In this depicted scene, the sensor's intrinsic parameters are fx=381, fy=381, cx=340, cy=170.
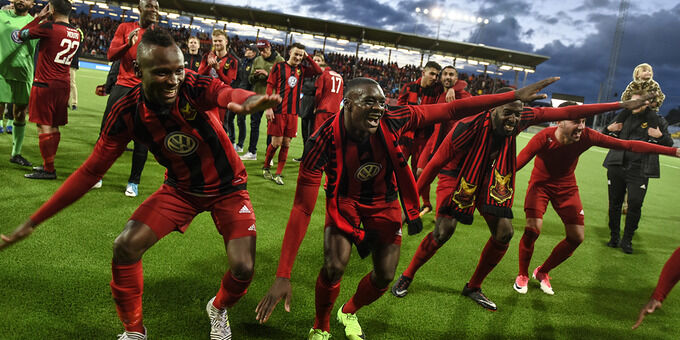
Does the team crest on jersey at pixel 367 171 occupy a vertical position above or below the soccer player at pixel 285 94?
below

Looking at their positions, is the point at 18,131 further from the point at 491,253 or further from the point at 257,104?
the point at 491,253

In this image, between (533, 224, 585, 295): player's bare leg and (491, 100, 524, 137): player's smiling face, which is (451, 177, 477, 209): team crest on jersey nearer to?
(491, 100, 524, 137): player's smiling face

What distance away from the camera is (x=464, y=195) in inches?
132

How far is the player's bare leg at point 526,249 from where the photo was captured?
382 centimetres

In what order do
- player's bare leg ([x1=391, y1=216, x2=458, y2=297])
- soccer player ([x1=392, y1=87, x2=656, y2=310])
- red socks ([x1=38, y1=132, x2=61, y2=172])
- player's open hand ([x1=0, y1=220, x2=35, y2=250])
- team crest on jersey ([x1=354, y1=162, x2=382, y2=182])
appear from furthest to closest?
red socks ([x1=38, y1=132, x2=61, y2=172]), player's bare leg ([x1=391, y1=216, x2=458, y2=297]), soccer player ([x1=392, y1=87, x2=656, y2=310]), team crest on jersey ([x1=354, y1=162, x2=382, y2=182]), player's open hand ([x1=0, y1=220, x2=35, y2=250])

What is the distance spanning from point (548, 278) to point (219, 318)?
11.1 feet

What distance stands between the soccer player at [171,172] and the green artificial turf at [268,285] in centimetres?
50

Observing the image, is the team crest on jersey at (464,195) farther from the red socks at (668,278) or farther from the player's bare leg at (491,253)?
the red socks at (668,278)

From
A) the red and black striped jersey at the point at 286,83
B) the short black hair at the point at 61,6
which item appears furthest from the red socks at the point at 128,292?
the red and black striped jersey at the point at 286,83

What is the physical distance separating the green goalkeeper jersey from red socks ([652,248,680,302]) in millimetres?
7800

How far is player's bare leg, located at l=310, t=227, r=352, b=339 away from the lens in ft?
8.07

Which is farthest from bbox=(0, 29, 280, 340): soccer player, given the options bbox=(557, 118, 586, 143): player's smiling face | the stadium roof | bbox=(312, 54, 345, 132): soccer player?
the stadium roof

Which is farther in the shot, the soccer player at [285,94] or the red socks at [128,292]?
the soccer player at [285,94]

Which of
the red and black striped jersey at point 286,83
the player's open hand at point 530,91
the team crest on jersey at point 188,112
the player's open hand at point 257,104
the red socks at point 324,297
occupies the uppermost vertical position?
the red and black striped jersey at point 286,83
